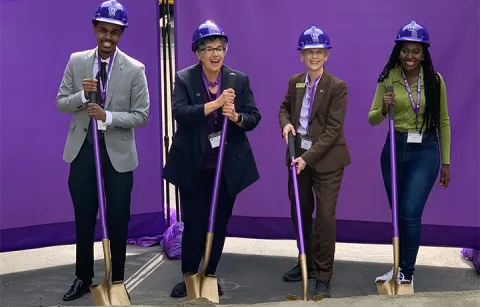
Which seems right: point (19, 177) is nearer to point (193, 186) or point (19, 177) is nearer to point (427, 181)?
point (193, 186)

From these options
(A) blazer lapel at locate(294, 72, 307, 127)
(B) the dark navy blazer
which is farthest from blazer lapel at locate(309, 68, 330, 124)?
(B) the dark navy blazer

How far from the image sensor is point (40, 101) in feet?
16.2

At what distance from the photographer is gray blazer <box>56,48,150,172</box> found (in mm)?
4027

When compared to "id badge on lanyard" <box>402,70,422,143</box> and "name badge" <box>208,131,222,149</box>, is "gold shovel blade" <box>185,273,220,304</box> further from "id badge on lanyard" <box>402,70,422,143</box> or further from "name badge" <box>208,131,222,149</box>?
"id badge on lanyard" <box>402,70,422,143</box>

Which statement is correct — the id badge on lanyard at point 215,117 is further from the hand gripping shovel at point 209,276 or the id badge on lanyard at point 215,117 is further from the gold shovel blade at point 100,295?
the gold shovel blade at point 100,295

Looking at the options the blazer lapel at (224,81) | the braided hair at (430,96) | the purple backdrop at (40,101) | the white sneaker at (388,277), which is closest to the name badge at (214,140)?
the blazer lapel at (224,81)

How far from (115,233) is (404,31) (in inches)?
82.2

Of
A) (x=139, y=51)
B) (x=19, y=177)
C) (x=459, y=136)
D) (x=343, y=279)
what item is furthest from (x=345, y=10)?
(x=19, y=177)

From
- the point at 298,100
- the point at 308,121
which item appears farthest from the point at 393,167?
the point at 298,100

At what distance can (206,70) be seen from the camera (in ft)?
13.1

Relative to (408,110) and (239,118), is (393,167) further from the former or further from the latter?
(239,118)

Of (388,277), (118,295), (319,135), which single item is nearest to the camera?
(118,295)

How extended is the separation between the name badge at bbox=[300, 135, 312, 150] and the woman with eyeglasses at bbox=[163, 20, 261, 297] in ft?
1.19

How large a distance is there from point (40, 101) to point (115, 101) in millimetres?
1135
